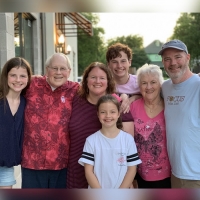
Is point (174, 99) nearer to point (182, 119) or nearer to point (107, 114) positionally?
point (182, 119)

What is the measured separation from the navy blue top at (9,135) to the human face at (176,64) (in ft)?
4.31

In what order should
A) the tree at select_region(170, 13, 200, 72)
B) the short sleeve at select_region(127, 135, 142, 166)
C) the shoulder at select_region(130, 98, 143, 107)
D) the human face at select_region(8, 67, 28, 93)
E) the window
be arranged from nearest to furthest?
the short sleeve at select_region(127, 135, 142, 166) < the human face at select_region(8, 67, 28, 93) < the shoulder at select_region(130, 98, 143, 107) < the window < the tree at select_region(170, 13, 200, 72)

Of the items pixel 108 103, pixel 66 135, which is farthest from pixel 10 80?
pixel 108 103

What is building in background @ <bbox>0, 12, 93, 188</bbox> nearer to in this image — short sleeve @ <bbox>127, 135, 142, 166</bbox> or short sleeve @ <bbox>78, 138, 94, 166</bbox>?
short sleeve @ <bbox>78, 138, 94, 166</bbox>

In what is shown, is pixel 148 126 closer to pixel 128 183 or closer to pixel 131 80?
pixel 128 183

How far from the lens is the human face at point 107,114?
8.03 feet

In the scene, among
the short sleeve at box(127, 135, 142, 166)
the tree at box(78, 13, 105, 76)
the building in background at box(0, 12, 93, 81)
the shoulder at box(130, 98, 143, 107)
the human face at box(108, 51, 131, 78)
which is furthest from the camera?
the tree at box(78, 13, 105, 76)

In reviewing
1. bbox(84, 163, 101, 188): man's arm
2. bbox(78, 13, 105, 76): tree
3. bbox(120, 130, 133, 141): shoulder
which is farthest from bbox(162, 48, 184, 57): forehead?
bbox(78, 13, 105, 76): tree

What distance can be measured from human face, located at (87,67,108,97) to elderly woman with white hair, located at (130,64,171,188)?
340 mm

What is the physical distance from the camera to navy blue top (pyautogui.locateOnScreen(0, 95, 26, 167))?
2.48 m

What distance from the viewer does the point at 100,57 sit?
47500 millimetres

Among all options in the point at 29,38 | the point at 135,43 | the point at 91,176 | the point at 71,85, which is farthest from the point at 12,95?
the point at 135,43

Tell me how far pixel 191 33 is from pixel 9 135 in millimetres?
27113

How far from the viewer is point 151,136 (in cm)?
256
